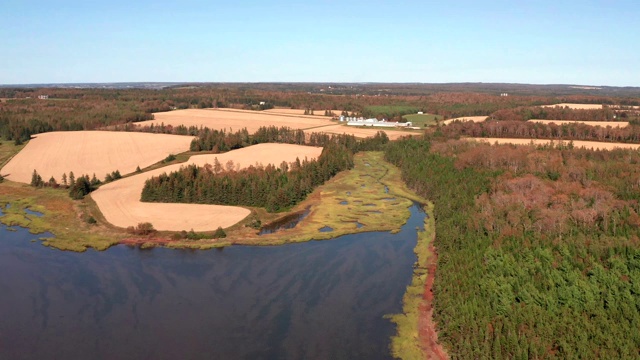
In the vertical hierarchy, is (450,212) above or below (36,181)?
below

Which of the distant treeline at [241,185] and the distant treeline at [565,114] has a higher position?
the distant treeline at [565,114]

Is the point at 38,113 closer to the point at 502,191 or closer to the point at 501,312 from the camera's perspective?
the point at 502,191

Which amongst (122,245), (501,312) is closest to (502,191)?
(501,312)

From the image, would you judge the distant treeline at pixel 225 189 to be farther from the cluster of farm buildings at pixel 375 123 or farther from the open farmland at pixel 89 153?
the cluster of farm buildings at pixel 375 123

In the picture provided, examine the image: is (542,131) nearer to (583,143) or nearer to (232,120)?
(583,143)

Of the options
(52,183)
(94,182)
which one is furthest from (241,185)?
(52,183)

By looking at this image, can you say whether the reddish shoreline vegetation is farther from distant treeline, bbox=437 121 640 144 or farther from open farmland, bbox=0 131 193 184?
open farmland, bbox=0 131 193 184

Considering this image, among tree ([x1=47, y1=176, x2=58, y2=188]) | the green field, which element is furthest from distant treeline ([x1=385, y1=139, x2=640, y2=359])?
the green field

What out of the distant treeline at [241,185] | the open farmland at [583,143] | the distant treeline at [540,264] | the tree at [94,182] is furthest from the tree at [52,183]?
the open farmland at [583,143]
